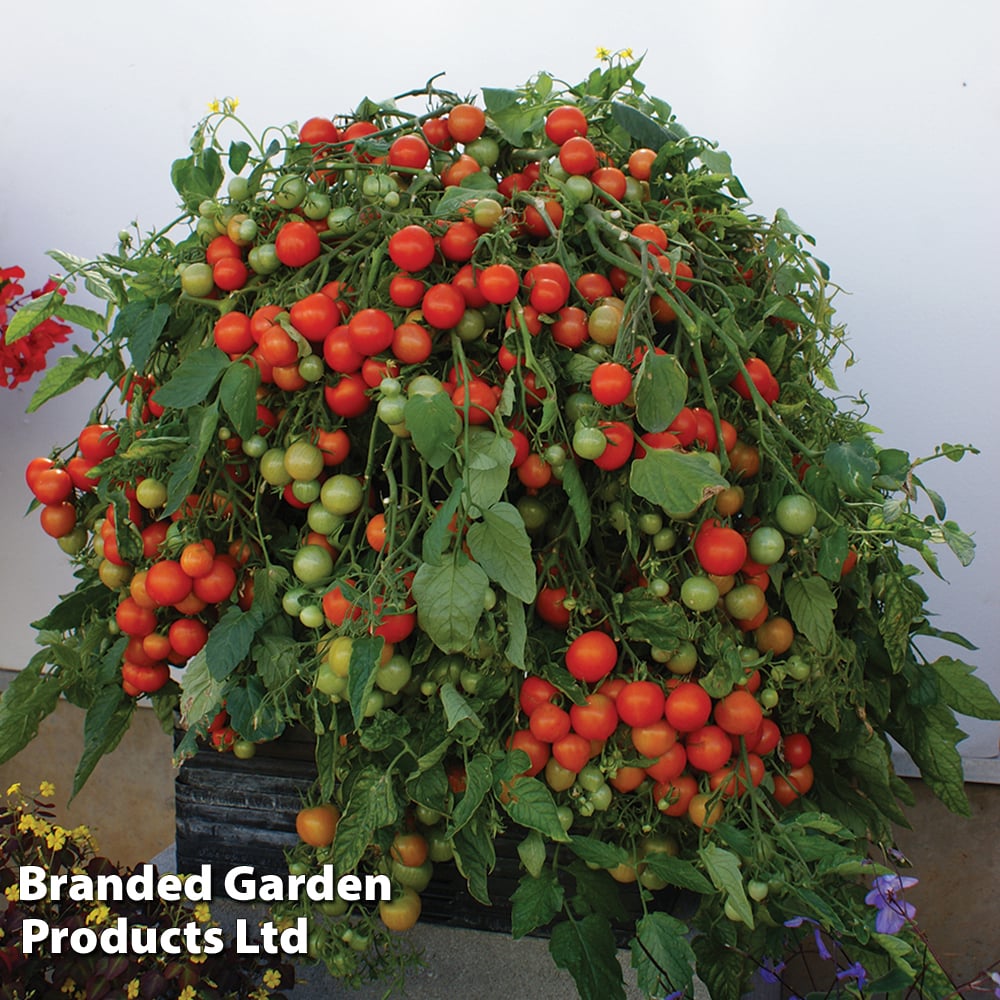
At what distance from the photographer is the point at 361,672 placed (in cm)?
48

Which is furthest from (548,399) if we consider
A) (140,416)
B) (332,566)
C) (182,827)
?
(182,827)

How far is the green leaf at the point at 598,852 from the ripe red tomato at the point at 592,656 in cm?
9

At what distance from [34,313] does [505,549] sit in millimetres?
391

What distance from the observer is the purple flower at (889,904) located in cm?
52

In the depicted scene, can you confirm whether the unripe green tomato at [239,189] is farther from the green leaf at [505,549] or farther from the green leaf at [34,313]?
the green leaf at [505,549]

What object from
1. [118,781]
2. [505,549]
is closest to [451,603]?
[505,549]

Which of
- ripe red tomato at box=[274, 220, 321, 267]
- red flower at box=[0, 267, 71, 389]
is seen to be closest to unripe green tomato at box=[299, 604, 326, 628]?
ripe red tomato at box=[274, 220, 321, 267]

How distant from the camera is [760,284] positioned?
2.15 feet

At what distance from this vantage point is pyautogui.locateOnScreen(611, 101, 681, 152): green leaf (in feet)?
2.09

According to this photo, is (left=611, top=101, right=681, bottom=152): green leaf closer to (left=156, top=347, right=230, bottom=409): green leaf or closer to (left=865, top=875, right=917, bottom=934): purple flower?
(left=156, top=347, right=230, bottom=409): green leaf

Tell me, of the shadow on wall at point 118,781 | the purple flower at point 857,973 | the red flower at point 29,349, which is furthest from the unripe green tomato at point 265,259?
the shadow on wall at point 118,781

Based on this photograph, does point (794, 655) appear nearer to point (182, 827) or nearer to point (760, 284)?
point (760, 284)

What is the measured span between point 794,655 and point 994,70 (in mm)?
745

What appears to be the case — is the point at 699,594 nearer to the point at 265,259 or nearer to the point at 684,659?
the point at 684,659
